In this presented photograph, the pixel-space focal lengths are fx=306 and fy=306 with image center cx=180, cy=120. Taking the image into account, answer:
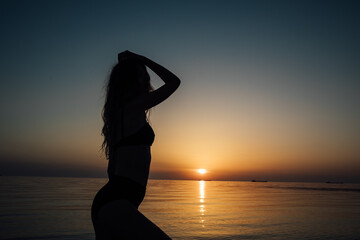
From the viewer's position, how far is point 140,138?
1.84 meters

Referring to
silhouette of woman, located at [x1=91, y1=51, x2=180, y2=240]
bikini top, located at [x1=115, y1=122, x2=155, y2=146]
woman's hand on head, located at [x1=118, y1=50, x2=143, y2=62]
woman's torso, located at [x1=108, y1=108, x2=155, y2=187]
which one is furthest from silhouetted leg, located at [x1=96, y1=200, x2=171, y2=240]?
woman's hand on head, located at [x1=118, y1=50, x2=143, y2=62]

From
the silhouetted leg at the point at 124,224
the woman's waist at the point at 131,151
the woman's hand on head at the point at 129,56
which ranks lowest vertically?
the silhouetted leg at the point at 124,224

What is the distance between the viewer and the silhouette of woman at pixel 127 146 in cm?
167

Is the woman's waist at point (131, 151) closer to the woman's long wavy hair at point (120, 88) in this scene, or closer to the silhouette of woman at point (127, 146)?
the silhouette of woman at point (127, 146)

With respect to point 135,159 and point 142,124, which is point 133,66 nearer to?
point 142,124

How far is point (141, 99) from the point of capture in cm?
188

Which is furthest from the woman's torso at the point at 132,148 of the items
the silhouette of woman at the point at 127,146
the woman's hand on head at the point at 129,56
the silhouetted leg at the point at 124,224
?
the woman's hand on head at the point at 129,56

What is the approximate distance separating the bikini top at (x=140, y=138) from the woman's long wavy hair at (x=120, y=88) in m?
0.14

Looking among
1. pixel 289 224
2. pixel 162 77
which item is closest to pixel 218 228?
pixel 289 224

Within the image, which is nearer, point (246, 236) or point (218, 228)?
point (246, 236)

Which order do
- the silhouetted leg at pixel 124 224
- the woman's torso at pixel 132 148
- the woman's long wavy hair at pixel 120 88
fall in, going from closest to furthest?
the silhouetted leg at pixel 124 224, the woman's torso at pixel 132 148, the woman's long wavy hair at pixel 120 88

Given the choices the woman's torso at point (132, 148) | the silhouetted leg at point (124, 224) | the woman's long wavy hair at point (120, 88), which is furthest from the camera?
the woman's long wavy hair at point (120, 88)

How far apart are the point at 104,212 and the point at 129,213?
0.15 meters

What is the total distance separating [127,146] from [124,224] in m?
0.44
